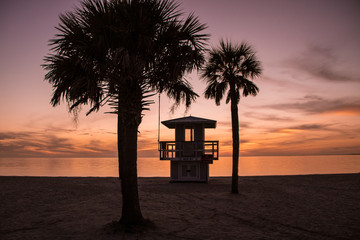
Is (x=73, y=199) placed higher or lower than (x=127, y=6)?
lower

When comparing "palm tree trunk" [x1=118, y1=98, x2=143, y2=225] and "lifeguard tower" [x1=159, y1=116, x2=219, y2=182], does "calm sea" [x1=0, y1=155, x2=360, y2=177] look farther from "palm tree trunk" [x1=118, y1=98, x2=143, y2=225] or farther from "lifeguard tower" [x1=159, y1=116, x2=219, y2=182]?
"palm tree trunk" [x1=118, y1=98, x2=143, y2=225]

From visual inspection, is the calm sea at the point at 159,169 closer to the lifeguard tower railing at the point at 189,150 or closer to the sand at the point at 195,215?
the lifeguard tower railing at the point at 189,150

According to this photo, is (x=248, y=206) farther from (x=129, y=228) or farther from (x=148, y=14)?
(x=148, y=14)

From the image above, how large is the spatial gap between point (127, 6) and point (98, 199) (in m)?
10.3

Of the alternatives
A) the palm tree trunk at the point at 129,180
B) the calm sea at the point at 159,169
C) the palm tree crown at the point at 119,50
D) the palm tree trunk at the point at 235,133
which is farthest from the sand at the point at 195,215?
the calm sea at the point at 159,169

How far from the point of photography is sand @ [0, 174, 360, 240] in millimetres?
8430

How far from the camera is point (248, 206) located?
41.7ft

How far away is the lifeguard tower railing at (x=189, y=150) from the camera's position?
2117 cm

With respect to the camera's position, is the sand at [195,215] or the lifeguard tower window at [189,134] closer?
the sand at [195,215]

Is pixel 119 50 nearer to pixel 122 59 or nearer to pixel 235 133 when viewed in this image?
pixel 122 59

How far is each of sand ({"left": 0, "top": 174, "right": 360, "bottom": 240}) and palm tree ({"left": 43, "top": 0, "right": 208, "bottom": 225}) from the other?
170 centimetres

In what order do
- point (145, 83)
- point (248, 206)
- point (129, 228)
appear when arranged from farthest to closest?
point (248, 206) < point (145, 83) < point (129, 228)

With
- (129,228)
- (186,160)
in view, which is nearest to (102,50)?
(129,228)

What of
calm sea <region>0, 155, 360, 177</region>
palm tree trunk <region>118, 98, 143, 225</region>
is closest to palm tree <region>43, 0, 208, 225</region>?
palm tree trunk <region>118, 98, 143, 225</region>
